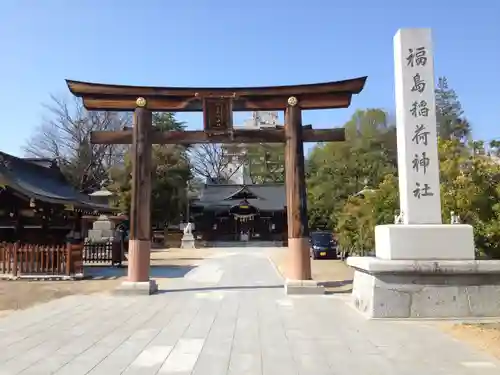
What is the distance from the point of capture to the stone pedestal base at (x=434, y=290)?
8.05 metres

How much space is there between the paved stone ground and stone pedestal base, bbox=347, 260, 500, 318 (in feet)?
1.43

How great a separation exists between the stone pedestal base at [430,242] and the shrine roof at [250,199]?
39.2 m

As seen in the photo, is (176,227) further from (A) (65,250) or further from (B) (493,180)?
(B) (493,180)

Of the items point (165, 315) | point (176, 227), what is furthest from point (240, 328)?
point (176, 227)

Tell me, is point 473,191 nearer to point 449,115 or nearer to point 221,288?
point 221,288

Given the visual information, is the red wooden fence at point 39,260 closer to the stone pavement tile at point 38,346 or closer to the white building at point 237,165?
the stone pavement tile at point 38,346

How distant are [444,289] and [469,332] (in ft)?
3.94

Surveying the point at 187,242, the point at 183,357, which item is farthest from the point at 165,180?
the point at 183,357

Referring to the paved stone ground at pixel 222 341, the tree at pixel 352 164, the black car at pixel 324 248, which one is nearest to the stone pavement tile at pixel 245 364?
the paved stone ground at pixel 222 341

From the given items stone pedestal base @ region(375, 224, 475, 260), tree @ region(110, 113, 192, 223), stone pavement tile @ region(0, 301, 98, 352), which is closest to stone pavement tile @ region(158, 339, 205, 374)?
stone pavement tile @ region(0, 301, 98, 352)

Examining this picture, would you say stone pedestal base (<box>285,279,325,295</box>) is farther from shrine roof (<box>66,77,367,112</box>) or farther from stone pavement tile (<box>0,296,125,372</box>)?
stone pavement tile (<box>0,296,125,372</box>)

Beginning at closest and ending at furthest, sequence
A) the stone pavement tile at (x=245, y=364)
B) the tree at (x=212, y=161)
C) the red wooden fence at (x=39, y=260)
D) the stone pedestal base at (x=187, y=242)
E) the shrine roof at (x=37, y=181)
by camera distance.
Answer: the stone pavement tile at (x=245, y=364) < the red wooden fence at (x=39, y=260) < the shrine roof at (x=37, y=181) < the stone pedestal base at (x=187, y=242) < the tree at (x=212, y=161)

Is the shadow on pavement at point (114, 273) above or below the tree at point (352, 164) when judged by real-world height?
below

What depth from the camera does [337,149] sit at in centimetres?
3878
